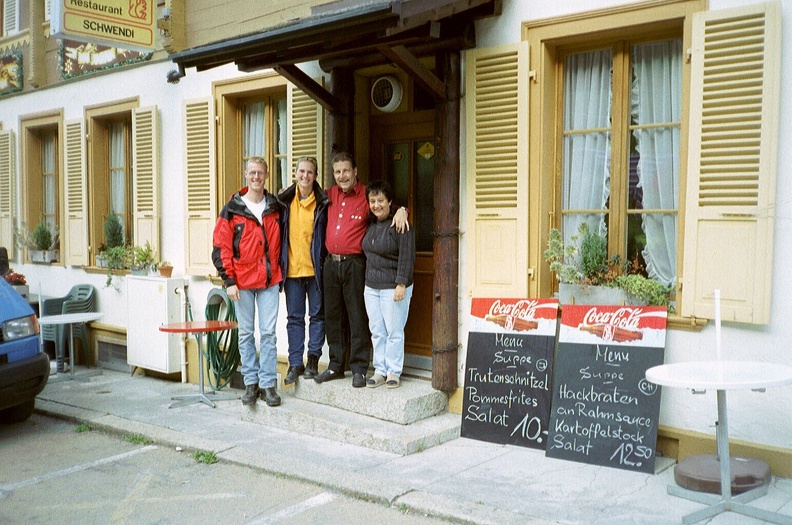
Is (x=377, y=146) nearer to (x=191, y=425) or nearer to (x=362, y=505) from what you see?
(x=191, y=425)

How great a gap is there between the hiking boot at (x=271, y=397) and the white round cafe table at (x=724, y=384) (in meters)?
3.20

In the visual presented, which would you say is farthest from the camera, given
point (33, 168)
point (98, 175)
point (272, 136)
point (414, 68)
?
point (33, 168)

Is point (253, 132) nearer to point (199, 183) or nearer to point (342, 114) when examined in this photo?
point (199, 183)

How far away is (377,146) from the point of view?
707 centimetres

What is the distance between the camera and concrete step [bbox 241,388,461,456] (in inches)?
220

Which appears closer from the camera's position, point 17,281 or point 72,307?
point 72,307

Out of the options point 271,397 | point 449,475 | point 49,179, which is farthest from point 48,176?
point 449,475

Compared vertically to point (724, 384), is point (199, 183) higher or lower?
higher

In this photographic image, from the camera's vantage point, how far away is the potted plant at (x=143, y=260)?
27.9ft

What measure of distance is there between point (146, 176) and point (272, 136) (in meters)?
1.77

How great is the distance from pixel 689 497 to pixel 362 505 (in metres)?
1.89

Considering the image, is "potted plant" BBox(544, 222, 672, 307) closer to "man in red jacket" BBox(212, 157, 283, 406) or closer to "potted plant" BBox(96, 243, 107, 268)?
"man in red jacket" BBox(212, 157, 283, 406)

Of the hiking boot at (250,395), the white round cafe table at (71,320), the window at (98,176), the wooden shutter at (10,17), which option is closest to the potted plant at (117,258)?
the window at (98,176)

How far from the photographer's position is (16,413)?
22.3 ft
